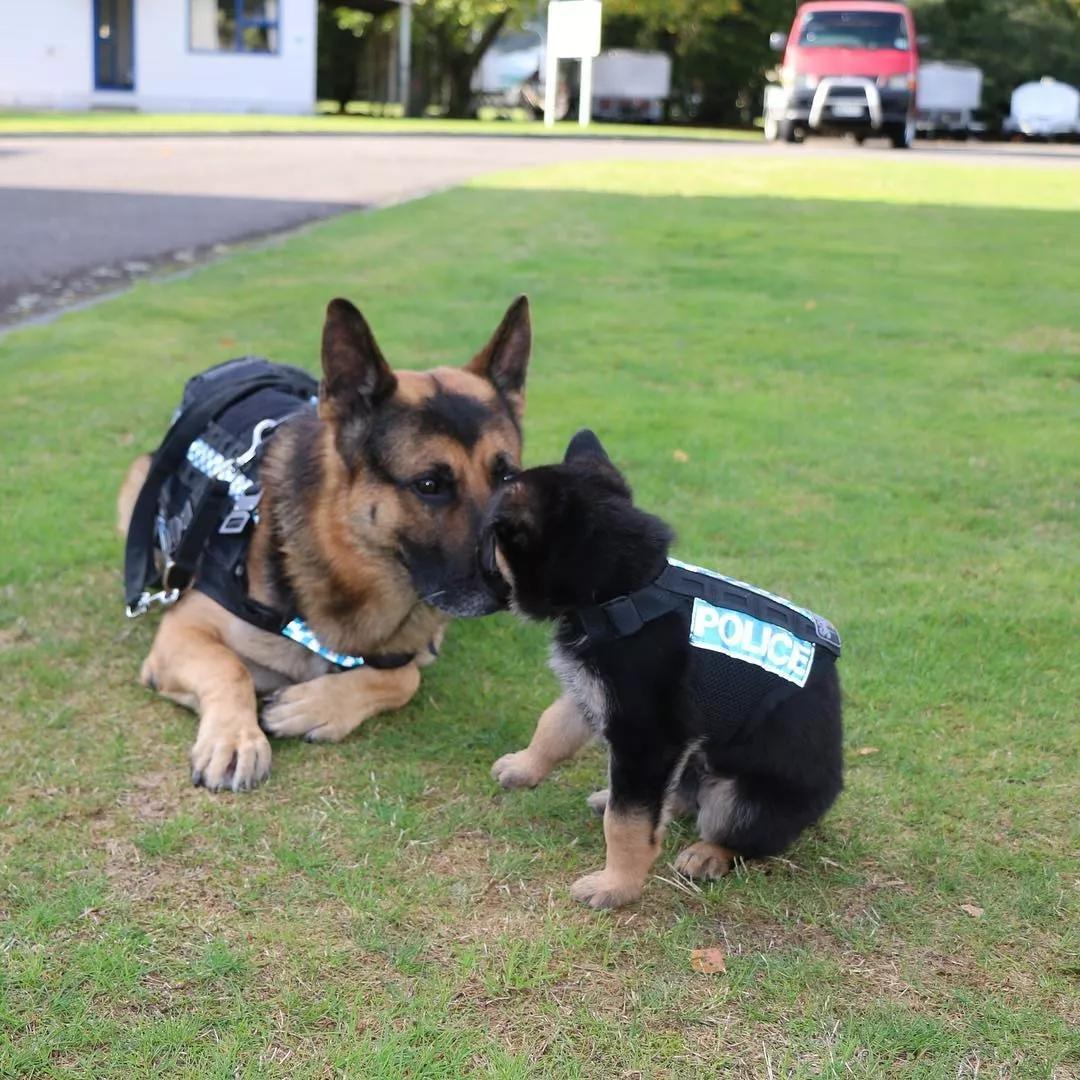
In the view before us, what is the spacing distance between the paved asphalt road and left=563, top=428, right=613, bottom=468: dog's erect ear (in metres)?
7.80

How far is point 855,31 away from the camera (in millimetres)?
32656

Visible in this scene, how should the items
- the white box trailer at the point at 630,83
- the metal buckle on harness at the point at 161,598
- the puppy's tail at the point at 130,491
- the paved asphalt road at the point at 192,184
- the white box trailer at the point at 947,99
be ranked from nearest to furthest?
1. the metal buckle on harness at the point at 161,598
2. the puppy's tail at the point at 130,491
3. the paved asphalt road at the point at 192,184
4. the white box trailer at the point at 947,99
5. the white box trailer at the point at 630,83

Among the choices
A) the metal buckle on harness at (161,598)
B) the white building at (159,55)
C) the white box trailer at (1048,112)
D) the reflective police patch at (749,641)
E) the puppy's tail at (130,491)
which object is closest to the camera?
the reflective police patch at (749,641)

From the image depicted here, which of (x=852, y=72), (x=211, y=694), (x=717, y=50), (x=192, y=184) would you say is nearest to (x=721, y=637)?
(x=211, y=694)

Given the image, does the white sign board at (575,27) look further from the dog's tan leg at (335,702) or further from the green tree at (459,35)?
the dog's tan leg at (335,702)

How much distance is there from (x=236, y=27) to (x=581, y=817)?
44045 millimetres

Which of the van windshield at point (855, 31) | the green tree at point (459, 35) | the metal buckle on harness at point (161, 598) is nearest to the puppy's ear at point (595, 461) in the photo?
the metal buckle on harness at point (161, 598)

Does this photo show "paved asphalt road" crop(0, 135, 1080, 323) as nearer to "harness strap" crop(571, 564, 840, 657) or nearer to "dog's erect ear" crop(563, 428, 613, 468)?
"dog's erect ear" crop(563, 428, 613, 468)

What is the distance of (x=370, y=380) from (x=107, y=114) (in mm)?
38751

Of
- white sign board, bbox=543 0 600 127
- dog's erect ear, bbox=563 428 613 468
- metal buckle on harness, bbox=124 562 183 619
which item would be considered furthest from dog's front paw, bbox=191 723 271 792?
white sign board, bbox=543 0 600 127

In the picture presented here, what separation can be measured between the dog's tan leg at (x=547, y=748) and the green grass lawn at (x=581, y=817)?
0.09m

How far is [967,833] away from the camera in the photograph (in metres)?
3.76

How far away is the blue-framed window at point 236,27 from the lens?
4222 centimetres

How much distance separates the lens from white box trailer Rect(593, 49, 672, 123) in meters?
50.2
